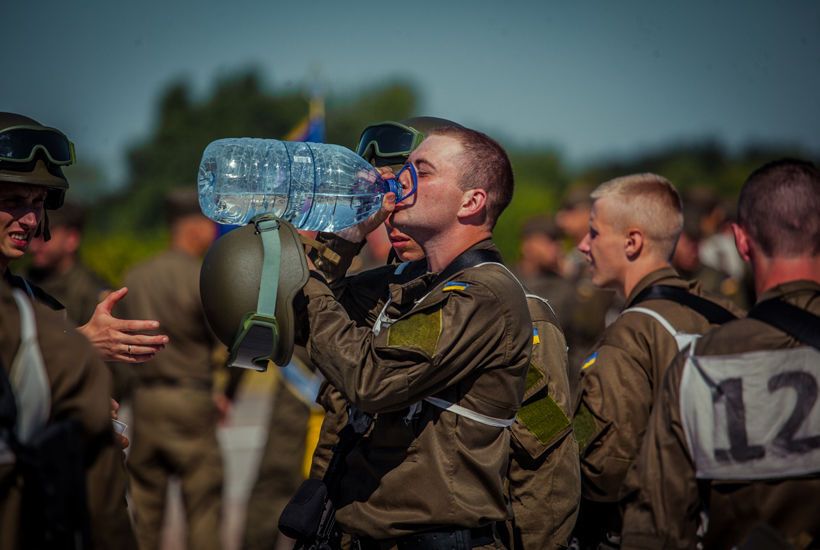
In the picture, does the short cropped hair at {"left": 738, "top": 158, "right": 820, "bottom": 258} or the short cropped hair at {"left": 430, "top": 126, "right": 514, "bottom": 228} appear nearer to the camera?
the short cropped hair at {"left": 738, "top": 158, "right": 820, "bottom": 258}

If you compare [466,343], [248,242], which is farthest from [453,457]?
[248,242]

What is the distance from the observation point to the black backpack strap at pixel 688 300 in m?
4.69

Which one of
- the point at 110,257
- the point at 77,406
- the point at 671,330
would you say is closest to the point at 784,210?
the point at 671,330

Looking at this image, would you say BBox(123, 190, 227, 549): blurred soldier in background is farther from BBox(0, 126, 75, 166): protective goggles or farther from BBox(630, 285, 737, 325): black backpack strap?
BBox(630, 285, 737, 325): black backpack strap

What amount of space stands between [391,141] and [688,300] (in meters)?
1.66

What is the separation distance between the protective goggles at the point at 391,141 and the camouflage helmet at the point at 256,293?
3.05 ft

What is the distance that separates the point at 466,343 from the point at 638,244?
1.79 meters

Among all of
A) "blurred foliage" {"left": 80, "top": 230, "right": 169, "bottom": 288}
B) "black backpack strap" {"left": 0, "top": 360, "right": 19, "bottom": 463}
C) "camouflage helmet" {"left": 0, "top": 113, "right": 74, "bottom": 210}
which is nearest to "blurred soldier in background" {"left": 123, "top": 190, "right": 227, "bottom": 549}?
"camouflage helmet" {"left": 0, "top": 113, "right": 74, "bottom": 210}

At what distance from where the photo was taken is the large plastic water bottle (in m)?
3.91

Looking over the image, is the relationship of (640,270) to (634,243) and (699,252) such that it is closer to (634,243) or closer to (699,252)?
(634,243)

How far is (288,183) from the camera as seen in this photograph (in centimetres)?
404

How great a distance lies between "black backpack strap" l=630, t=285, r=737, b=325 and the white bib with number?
131cm

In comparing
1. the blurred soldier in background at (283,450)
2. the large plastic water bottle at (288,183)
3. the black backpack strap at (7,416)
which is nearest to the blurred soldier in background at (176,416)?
the blurred soldier in background at (283,450)

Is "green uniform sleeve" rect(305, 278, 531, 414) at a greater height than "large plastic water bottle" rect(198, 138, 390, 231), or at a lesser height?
lesser
